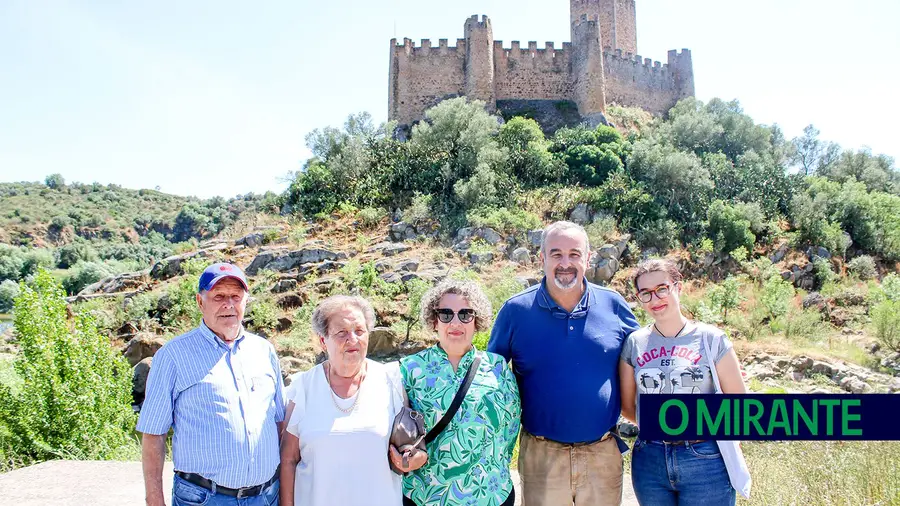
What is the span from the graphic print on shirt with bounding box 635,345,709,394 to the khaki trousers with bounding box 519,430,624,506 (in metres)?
0.43

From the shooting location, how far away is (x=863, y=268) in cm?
2083

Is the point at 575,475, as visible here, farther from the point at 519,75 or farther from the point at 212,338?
the point at 519,75

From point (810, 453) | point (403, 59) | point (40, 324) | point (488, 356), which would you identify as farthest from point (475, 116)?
point (488, 356)

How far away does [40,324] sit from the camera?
25.1 ft

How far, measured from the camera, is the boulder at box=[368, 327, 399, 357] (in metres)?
14.0

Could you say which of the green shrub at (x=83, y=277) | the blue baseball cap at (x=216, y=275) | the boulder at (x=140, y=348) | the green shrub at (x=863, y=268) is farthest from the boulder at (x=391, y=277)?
the green shrub at (x=83, y=277)

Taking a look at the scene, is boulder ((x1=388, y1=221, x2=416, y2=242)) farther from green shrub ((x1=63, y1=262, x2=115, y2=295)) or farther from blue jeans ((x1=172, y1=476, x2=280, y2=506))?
green shrub ((x1=63, y1=262, x2=115, y2=295))

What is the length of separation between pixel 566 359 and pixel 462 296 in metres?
0.65

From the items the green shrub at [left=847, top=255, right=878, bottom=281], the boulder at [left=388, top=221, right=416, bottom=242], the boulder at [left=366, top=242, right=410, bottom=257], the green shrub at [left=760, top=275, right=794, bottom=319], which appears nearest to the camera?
the green shrub at [left=760, top=275, right=794, bottom=319]

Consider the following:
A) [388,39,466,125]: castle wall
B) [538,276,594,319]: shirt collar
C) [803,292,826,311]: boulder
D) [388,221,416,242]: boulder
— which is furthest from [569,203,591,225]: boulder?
[538,276,594,319]: shirt collar

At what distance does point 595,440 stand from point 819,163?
34187mm

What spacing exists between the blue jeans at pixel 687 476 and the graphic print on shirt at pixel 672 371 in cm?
27

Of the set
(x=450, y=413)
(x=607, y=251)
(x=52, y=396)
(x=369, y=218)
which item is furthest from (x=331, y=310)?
(x=369, y=218)

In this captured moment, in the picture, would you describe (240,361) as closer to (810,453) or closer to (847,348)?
(810,453)
